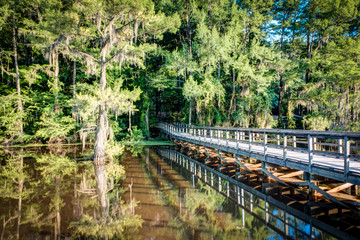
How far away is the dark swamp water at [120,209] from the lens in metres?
6.16

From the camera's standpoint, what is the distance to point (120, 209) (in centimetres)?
785

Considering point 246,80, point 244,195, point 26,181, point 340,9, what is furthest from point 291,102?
point 26,181

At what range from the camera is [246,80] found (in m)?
27.3

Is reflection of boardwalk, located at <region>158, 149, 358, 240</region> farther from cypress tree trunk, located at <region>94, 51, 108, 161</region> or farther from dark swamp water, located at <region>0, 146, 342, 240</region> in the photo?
cypress tree trunk, located at <region>94, 51, 108, 161</region>

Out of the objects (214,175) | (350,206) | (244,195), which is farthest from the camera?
(214,175)

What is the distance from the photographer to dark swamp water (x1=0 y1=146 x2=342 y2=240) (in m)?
6.16

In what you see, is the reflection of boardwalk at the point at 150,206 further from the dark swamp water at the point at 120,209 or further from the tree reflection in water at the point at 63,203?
the tree reflection in water at the point at 63,203

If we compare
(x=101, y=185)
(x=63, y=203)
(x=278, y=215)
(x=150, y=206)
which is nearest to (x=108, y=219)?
(x=150, y=206)

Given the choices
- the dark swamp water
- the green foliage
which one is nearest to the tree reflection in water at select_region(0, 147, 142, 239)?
the dark swamp water

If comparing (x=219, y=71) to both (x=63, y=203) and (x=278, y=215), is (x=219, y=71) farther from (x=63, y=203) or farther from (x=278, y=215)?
(x=63, y=203)

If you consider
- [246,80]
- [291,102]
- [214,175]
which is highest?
[246,80]

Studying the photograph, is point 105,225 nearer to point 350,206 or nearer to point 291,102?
point 350,206

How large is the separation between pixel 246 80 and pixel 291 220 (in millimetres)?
22386

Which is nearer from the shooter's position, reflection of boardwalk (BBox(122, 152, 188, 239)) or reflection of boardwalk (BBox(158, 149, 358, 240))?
reflection of boardwalk (BBox(158, 149, 358, 240))
